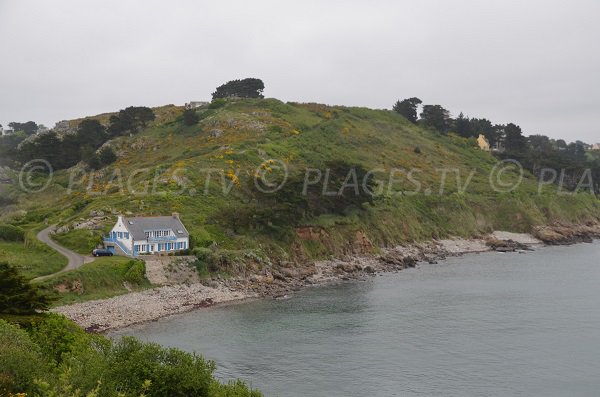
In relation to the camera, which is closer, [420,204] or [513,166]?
[420,204]

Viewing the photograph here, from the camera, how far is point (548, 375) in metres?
42.7

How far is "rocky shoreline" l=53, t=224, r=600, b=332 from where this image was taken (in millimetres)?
57250

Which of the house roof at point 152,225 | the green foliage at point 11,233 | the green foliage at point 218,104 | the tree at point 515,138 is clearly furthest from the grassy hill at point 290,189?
the tree at point 515,138

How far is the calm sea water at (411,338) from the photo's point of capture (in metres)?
41.5

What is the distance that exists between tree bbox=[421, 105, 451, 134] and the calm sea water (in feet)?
341

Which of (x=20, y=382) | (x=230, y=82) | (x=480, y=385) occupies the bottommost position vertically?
(x=480, y=385)

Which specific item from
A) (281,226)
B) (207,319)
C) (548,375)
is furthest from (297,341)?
(281,226)

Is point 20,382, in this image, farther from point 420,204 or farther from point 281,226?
point 420,204

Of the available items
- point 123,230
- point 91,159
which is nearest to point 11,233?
point 123,230

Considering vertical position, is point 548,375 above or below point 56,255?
below

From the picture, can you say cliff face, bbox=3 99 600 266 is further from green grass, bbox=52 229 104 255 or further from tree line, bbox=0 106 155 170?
tree line, bbox=0 106 155 170

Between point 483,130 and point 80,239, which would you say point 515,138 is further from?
point 80,239

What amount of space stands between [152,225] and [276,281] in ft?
59.3

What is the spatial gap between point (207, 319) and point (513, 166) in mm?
125332
